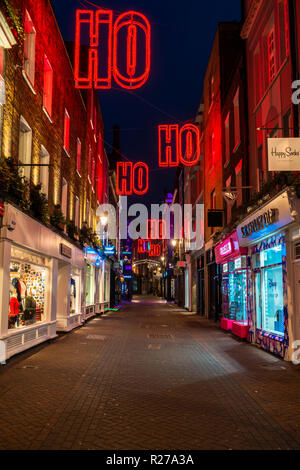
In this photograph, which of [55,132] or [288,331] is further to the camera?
[55,132]

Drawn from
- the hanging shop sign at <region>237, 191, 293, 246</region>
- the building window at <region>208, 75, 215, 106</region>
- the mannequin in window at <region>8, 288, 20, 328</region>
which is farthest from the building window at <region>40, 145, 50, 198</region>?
the building window at <region>208, 75, 215, 106</region>

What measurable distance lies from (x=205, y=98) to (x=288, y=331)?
21992 millimetres

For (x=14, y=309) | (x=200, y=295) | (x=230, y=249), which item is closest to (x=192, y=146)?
(x=230, y=249)

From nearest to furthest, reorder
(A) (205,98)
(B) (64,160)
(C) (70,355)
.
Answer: (C) (70,355) < (B) (64,160) < (A) (205,98)

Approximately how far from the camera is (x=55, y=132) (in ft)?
55.5

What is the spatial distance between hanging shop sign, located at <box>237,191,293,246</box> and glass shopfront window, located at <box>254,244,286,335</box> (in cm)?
60

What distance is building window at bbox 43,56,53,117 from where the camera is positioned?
15802mm

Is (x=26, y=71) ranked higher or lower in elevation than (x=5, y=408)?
higher

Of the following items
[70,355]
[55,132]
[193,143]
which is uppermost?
[193,143]

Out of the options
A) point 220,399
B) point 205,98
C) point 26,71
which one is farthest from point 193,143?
point 220,399

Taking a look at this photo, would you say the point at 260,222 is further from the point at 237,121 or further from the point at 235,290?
the point at 237,121

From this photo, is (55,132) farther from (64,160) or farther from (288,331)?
(288,331)

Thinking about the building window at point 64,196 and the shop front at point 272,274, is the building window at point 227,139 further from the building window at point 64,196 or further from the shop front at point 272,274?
the building window at point 64,196

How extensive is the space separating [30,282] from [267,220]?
7.66 metres
